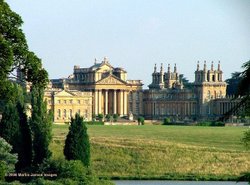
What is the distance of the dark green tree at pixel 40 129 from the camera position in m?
31.1

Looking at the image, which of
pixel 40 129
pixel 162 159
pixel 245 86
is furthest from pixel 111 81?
pixel 245 86

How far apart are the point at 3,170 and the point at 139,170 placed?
1767 cm

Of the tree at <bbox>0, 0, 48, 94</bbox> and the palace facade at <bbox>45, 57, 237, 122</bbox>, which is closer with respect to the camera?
the tree at <bbox>0, 0, 48, 94</bbox>

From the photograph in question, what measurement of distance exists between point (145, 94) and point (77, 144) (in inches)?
3313

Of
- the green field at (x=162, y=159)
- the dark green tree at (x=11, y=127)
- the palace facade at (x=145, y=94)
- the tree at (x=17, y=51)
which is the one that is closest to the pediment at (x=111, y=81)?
the palace facade at (x=145, y=94)

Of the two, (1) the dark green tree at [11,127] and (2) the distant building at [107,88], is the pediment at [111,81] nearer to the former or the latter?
(2) the distant building at [107,88]

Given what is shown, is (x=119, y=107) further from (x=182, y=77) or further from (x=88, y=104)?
(x=182, y=77)

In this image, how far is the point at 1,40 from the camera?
43.5ft

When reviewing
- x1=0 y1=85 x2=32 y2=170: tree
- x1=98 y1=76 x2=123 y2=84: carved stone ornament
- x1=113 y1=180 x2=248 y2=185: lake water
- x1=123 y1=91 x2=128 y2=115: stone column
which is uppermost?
x1=98 y1=76 x2=123 y2=84: carved stone ornament

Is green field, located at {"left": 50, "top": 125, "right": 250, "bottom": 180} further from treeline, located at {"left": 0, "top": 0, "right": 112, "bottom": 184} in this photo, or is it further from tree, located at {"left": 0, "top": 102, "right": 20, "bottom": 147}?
tree, located at {"left": 0, "top": 102, "right": 20, "bottom": 147}

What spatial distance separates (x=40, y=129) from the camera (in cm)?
3203

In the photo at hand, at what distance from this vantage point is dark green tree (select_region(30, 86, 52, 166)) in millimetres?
31078

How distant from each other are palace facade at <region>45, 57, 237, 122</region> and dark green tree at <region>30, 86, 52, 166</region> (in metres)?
70.5

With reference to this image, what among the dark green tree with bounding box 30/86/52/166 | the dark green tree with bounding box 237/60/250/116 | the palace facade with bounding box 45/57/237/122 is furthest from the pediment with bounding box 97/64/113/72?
the dark green tree with bounding box 237/60/250/116
